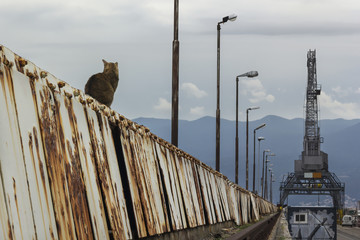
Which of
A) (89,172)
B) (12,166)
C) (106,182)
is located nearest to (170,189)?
(106,182)

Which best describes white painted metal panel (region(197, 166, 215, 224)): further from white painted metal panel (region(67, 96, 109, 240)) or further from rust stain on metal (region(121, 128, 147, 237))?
white painted metal panel (region(67, 96, 109, 240))

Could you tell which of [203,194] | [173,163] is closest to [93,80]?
[173,163]

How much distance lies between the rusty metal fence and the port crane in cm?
12802

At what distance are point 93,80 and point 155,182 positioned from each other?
6.36ft

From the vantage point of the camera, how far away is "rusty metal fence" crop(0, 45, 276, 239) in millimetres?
5445

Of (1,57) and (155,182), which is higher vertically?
(1,57)

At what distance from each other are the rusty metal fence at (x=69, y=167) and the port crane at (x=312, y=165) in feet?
420

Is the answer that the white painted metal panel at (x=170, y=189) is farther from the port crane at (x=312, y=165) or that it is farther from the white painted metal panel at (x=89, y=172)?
the port crane at (x=312, y=165)

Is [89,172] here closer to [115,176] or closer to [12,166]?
[115,176]

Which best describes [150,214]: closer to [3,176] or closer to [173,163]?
[173,163]

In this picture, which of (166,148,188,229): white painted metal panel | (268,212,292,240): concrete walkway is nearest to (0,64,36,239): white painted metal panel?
(166,148,188,229): white painted metal panel

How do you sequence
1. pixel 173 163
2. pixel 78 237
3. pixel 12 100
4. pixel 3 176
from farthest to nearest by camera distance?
pixel 173 163 → pixel 78 237 → pixel 12 100 → pixel 3 176

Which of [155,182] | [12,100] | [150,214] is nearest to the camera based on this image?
[12,100]

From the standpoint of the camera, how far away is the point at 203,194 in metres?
16.6
